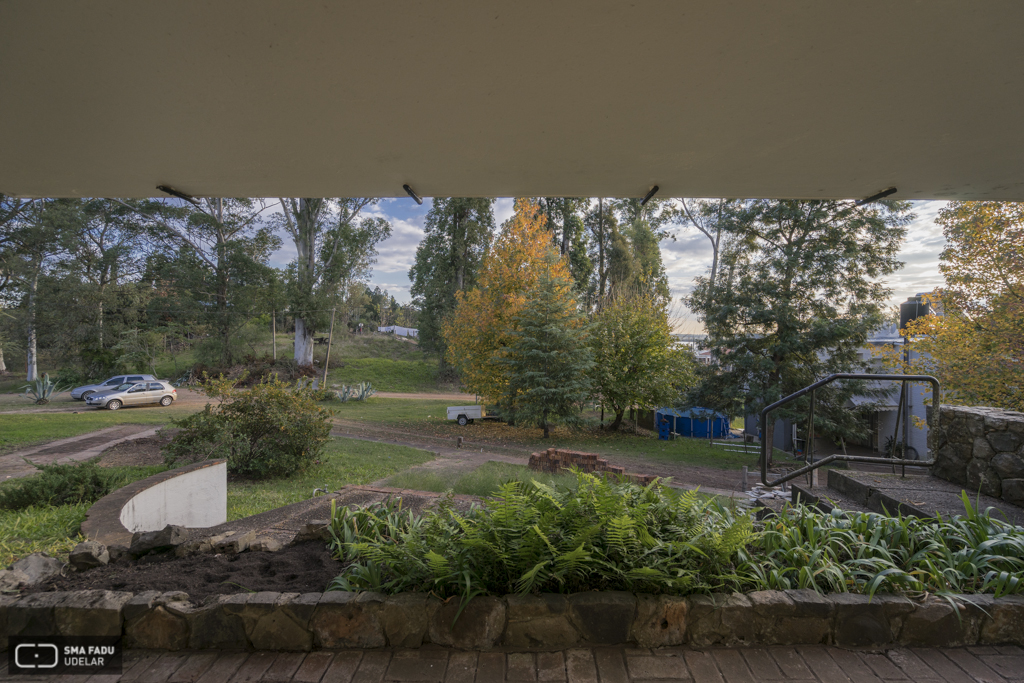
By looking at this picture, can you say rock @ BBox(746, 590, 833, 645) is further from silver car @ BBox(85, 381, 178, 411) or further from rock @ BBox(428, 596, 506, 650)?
silver car @ BBox(85, 381, 178, 411)

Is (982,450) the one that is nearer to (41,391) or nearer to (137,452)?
(137,452)

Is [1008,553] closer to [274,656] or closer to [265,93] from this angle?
[274,656]

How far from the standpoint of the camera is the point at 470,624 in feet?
6.15

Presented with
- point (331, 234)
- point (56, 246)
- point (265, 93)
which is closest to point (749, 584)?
point (265, 93)

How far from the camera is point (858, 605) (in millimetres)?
1924

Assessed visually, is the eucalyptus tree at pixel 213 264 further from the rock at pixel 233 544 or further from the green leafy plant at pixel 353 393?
the rock at pixel 233 544

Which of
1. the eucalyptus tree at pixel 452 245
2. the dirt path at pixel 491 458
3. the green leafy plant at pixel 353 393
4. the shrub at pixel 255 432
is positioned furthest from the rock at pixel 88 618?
the eucalyptus tree at pixel 452 245

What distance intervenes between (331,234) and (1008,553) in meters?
28.3

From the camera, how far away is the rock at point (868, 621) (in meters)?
1.92

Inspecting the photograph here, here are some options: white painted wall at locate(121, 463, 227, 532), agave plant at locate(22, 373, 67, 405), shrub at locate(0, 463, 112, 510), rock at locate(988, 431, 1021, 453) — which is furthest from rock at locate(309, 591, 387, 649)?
agave plant at locate(22, 373, 67, 405)

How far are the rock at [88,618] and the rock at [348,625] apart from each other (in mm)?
789

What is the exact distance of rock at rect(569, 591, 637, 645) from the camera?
6.16 feet

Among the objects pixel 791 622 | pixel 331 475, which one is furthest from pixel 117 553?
pixel 331 475

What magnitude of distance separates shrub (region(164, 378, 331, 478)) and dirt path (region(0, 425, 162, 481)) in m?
1.56
